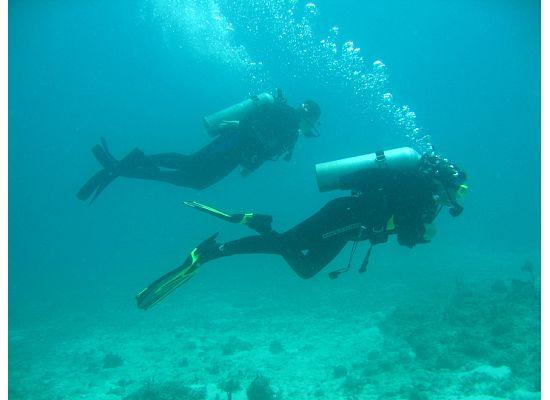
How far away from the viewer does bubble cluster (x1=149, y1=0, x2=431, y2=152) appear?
246 ft

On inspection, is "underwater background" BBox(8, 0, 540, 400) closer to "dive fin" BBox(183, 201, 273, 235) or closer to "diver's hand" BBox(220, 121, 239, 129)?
"diver's hand" BBox(220, 121, 239, 129)

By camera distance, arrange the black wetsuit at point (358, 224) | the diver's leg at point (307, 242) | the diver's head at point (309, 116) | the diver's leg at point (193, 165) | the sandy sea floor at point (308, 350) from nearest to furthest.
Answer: the black wetsuit at point (358, 224) < the diver's leg at point (307, 242) < the diver's leg at point (193, 165) < the sandy sea floor at point (308, 350) < the diver's head at point (309, 116)

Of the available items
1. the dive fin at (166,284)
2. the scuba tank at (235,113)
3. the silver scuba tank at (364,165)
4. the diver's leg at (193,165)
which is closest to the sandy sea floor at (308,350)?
the dive fin at (166,284)

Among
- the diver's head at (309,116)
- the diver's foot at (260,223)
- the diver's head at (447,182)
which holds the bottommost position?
the diver's foot at (260,223)

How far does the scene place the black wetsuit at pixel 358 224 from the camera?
17.5 feet

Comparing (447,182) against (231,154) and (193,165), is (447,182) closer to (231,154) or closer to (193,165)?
(231,154)

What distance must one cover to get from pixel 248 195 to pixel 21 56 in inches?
3108

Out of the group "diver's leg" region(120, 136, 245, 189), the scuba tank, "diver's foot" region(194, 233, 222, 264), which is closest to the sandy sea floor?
"diver's foot" region(194, 233, 222, 264)

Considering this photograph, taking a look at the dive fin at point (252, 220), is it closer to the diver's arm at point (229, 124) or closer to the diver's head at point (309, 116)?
the diver's arm at point (229, 124)

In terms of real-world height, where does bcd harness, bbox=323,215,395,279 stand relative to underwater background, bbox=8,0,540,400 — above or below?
below

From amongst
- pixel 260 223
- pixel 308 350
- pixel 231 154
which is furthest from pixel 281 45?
pixel 260 223

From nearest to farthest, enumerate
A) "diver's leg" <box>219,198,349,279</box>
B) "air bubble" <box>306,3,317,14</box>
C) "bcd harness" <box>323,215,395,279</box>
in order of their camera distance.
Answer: "bcd harness" <box>323,215,395,279</box>
"diver's leg" <box>219,198,349,279</box>
"air bubble" <box>306,3,317,14</box>

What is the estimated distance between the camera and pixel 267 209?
85562 mm
